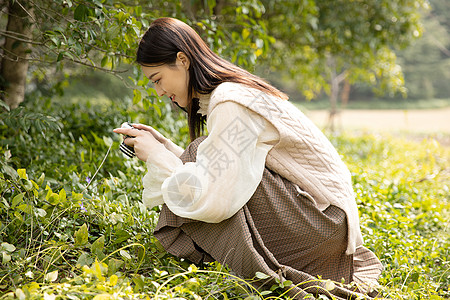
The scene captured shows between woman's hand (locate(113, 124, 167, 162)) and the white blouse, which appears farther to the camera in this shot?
woman's hand (locate(113, 124, 167, 162))

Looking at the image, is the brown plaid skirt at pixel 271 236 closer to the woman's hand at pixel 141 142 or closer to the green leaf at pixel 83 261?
the woman's hand at pixel 141 142

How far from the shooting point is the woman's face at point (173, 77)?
1.91 m

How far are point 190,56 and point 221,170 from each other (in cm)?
50

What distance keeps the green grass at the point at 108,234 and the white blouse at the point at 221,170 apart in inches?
8.8

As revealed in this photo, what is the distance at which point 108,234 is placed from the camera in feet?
6.75

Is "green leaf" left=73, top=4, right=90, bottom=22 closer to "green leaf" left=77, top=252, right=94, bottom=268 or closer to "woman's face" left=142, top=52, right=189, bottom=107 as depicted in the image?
"woman's face" left=142, top=52, right=189, bottom=107

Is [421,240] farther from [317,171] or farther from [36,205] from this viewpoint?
[36,205]

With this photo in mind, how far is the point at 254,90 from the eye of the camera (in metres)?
1.87

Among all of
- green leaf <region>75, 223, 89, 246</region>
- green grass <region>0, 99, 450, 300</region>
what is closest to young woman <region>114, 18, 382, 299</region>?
green grass <region>0, 99, 450, 300</region>

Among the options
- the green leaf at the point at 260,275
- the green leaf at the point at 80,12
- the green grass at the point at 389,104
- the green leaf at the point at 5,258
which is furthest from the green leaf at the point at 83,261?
the green grass at the point at 389,104

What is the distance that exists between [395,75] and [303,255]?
5922mm

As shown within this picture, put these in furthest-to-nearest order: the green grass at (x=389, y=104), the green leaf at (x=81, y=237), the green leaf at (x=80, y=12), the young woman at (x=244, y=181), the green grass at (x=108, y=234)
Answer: the green grass at (x=389, y=104)
the green leaf at (x=80, y=12)
the green leaf at (x=81, y=237)
the young woman at (x=244, y=181)
the green grass at (x=108, y=234)

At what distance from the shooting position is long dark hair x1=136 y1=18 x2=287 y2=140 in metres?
1.87

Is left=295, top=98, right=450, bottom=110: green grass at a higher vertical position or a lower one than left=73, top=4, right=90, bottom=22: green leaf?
lower
